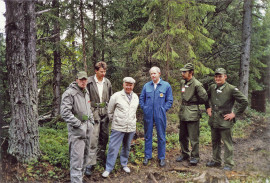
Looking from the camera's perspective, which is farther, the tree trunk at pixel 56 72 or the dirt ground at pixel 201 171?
the tree trunk at pixel 56 72

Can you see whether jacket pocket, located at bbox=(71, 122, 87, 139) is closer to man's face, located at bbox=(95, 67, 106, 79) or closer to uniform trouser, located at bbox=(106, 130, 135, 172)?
uniform trouser, located at bbox=(106, 130, 135, 172)

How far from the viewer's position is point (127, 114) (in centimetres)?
465

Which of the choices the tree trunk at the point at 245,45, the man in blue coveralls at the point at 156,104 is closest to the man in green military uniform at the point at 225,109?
the man in blue coveralls at the point at 156,104

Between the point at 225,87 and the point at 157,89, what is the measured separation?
1735mm

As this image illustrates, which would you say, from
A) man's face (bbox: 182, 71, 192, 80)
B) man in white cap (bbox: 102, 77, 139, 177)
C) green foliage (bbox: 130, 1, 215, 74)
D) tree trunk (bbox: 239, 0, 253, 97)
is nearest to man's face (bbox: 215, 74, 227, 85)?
man's face (bbox: 182, 71, 192, 80)

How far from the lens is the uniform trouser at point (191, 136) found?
17.3 ft

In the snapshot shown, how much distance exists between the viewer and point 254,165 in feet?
18.5

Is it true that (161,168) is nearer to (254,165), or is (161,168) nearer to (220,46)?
(254,165)

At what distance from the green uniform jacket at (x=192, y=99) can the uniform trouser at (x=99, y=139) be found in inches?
83.6

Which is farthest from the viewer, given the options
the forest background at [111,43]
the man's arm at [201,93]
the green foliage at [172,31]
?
the green foliage at [172,31]

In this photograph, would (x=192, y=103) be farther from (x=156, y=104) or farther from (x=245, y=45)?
(x=245, y=45)

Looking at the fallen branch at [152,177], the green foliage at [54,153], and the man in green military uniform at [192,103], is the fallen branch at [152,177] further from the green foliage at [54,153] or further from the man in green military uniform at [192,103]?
the green foliage at [54,153]

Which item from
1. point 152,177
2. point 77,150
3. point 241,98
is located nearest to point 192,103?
point 241,98

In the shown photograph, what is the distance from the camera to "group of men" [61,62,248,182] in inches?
158
